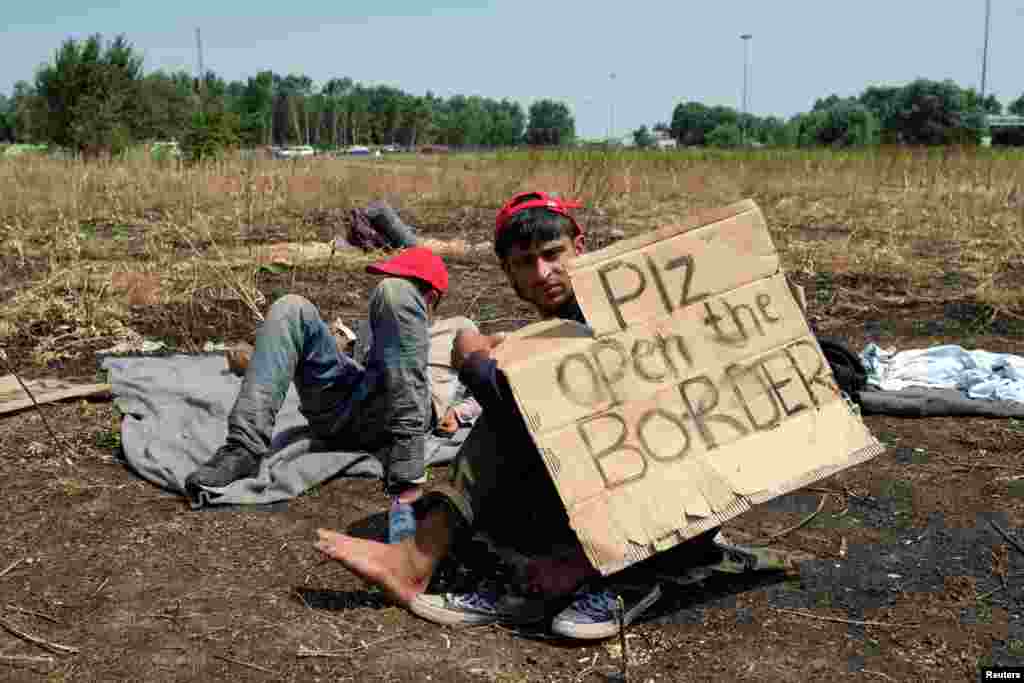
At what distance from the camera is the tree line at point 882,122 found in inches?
2091

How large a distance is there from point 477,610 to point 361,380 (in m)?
1.27

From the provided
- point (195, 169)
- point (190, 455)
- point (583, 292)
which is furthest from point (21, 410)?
point (195, 169)

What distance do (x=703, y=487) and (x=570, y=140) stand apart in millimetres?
12702

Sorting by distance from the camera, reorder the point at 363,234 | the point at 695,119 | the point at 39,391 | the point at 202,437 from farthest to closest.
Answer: the point at 695,119, the point at 363,234, the point at 39,391, the point at 202,437

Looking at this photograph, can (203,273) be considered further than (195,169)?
No

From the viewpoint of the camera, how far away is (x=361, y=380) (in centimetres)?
345

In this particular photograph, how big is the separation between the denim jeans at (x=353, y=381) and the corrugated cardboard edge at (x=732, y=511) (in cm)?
119

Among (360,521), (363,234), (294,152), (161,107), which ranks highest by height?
A: (161,107)

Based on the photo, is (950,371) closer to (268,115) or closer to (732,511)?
(732,511)

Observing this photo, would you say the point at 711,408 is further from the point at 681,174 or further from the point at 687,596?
the point at 681,174

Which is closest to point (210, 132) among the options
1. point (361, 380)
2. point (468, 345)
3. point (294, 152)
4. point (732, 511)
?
point (294, 152)

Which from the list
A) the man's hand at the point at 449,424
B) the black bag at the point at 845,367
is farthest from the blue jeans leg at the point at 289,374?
the black bag at the point at 845,367

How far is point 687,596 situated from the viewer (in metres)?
2.47

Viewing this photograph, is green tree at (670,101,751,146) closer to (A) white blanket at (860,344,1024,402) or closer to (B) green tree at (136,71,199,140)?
(B) green tree at (136,71,199,140)
